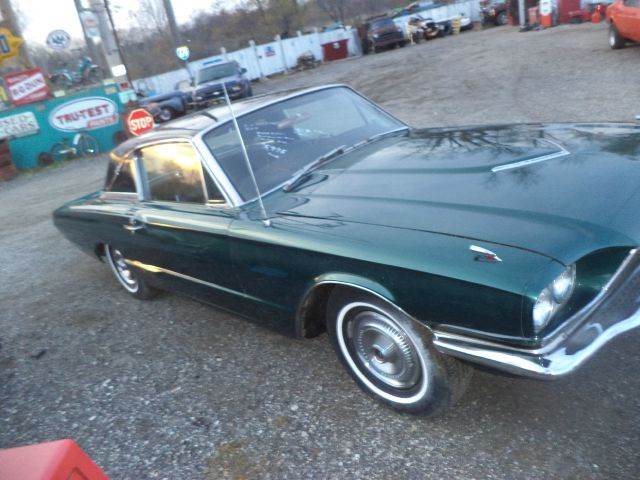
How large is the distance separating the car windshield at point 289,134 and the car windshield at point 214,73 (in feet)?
53.0

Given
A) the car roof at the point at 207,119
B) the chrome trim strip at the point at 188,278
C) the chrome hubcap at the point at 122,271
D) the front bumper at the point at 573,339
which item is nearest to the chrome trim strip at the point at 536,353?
the front bumper at the point at 573,339

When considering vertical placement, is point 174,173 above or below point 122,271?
above

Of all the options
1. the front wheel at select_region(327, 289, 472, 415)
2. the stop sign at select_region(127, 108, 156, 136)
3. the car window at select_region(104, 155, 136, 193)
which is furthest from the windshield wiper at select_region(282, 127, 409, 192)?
the stop sign at select_region(127, 108, 156, 136)

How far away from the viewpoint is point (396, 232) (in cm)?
234

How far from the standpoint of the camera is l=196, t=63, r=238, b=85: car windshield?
62.1 feet

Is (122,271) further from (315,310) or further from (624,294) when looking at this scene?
(624,294)

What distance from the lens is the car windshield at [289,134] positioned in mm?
3193

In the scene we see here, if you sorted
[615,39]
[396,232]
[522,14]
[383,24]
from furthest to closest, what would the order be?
[383,24], [522,14], [615,39], [396,232]

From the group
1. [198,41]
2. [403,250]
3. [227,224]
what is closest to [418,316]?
[403,250]

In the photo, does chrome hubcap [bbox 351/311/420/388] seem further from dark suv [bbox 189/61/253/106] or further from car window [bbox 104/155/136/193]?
dark suv [bbox 189/61/253/106]

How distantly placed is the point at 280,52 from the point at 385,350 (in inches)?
1127

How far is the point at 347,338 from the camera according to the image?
2693mm

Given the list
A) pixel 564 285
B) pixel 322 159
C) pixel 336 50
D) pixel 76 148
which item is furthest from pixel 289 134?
pixel 336 50

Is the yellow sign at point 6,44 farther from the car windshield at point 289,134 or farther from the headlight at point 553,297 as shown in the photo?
the headlight at point 553,297
